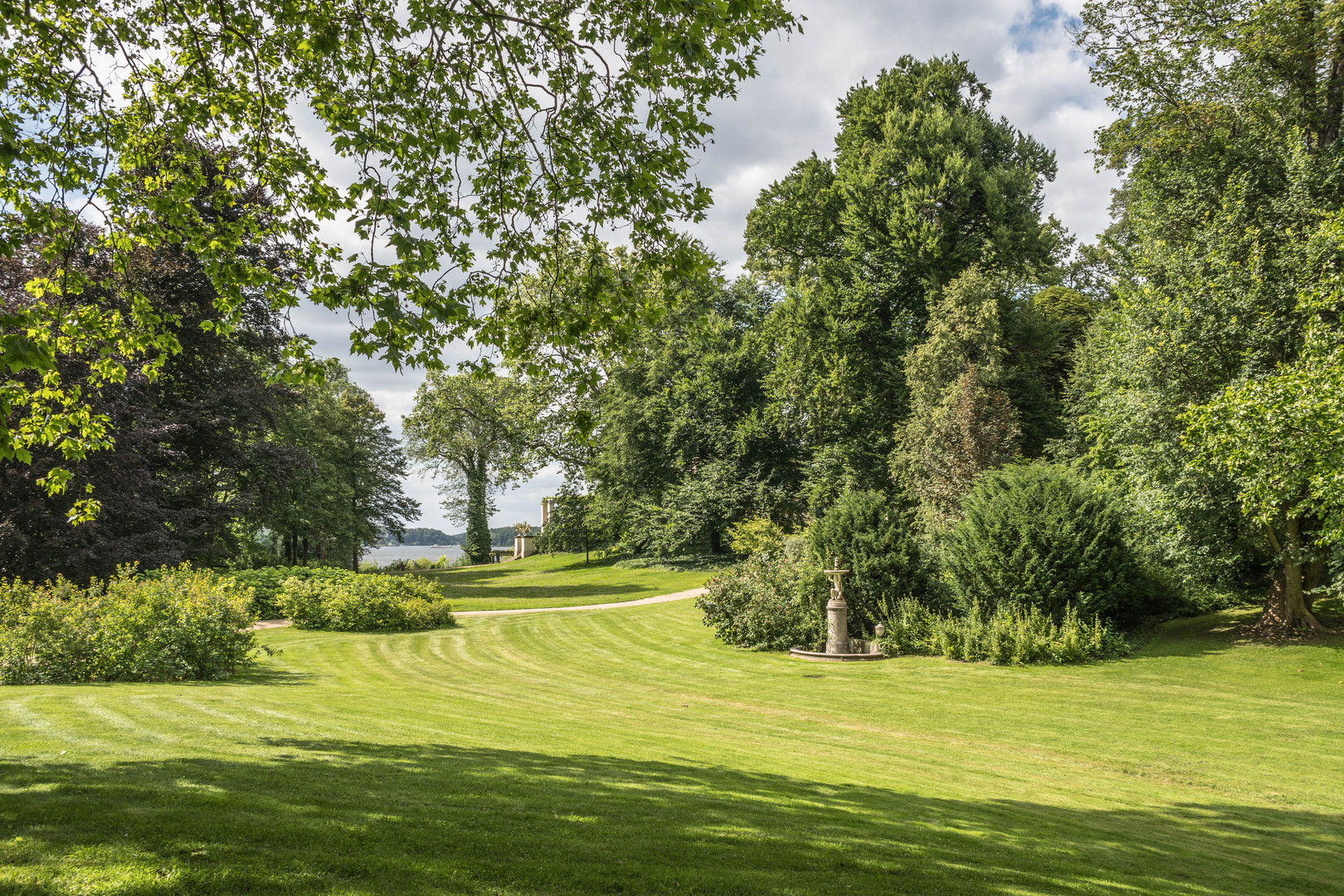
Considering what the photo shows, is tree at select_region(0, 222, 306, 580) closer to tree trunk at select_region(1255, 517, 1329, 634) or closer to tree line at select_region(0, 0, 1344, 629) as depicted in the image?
tree line at select_region(0, 0, 1344, 629)

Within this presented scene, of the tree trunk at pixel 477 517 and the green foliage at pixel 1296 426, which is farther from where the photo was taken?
the tree trunk at pixel 477 517

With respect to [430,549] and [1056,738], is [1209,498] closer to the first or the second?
[1056,738]

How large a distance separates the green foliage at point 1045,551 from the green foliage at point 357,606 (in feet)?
47.1

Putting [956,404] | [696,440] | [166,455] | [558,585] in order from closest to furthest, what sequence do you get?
1. [166,455]
2. [956,404]
3. [558,585]
4. [696,440]

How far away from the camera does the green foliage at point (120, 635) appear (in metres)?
10.3

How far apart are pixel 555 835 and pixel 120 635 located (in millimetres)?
10427

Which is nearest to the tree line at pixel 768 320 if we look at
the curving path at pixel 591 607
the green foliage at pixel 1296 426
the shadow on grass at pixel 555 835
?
the green foliage at pixel 1296 426

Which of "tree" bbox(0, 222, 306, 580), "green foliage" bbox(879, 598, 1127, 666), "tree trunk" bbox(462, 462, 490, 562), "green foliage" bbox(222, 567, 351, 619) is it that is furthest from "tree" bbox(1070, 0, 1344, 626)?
"tree trunk" bbox(462, 462, 490, 562)

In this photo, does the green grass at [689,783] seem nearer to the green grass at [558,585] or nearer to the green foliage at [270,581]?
the green foliage at [270,581]

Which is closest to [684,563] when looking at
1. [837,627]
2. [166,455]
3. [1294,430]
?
[837,627]

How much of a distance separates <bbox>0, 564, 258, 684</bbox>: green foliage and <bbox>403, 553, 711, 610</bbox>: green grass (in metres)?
13.6

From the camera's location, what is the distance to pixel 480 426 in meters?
46.4

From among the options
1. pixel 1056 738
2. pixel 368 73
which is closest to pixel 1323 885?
pixel 1056 738

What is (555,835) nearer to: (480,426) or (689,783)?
(689,783)
